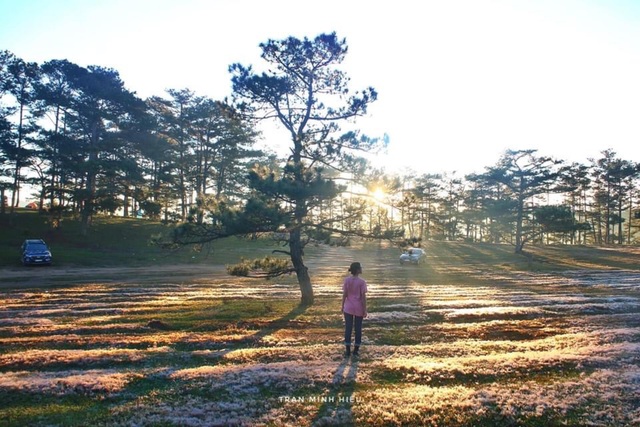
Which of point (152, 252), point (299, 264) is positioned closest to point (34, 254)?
point (152, 252)

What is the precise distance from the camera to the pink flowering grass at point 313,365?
6.95 meters

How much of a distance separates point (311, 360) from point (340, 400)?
2809 millimetres

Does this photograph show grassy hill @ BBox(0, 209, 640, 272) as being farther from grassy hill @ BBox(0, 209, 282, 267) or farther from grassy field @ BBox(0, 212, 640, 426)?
grassy field @ BBox(0, 212, 640, 426)

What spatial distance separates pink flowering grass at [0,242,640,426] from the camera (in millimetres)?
6949

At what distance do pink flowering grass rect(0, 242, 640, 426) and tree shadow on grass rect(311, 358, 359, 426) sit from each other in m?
0.03

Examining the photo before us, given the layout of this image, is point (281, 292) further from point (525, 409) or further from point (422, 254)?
point (422, 254)

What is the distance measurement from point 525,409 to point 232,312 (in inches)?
504

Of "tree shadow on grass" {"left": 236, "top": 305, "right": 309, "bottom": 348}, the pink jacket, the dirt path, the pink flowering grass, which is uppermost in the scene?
the pink jacket

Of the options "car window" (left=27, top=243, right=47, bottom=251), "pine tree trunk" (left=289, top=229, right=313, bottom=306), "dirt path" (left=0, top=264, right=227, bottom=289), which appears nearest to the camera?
"pine tree trunk" (left=289, top=229, right=313, bottom=306)

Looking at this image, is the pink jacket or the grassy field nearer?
the grassy field

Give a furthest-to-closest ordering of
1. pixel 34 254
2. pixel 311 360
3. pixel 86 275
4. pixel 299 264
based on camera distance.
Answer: pixel 34 254, pixel 86 275, pixel 299 264, pixel 311 360

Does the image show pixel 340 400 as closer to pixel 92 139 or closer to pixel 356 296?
pixel 356 296

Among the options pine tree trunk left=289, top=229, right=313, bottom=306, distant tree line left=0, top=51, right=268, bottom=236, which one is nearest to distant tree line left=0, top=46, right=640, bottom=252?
distant tree line left=0, top=51, right=268, bottom=236

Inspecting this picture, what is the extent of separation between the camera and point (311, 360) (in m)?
10.3
